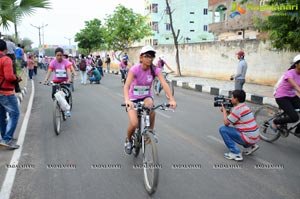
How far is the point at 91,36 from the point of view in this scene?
158 ft

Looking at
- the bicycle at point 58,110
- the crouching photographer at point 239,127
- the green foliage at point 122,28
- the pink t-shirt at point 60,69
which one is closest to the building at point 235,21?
the green foliage at point 122,28

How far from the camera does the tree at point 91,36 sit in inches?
1881

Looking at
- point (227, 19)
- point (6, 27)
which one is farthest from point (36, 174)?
point (227, 19)

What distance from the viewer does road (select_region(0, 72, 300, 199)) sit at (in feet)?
12.6

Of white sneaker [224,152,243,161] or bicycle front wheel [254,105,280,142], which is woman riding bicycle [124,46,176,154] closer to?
white sneaker [224,152,243,161]

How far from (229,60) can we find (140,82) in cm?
1384

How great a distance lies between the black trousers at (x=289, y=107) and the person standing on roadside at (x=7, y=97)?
4.85 meters

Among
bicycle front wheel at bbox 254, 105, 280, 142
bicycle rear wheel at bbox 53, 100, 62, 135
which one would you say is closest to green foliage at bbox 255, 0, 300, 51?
bicycle front wheel at bbox 254, 105, 280, 142

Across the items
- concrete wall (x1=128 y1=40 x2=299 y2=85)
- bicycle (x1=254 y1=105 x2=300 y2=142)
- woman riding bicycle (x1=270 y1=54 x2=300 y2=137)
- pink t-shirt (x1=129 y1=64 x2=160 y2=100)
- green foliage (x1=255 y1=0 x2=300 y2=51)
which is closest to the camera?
pink t-shirt (x1=129 y1=64 x2=160 y2=100)

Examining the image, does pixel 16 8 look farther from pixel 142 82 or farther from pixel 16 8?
pixel 142 82

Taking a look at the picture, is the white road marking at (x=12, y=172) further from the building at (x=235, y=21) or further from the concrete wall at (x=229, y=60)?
the building at (x=235, y=21)

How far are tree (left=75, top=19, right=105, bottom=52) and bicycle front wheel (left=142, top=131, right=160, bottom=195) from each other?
44.8m

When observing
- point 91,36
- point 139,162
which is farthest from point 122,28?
point 139,162

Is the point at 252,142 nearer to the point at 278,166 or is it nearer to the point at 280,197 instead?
the point at 278,166
